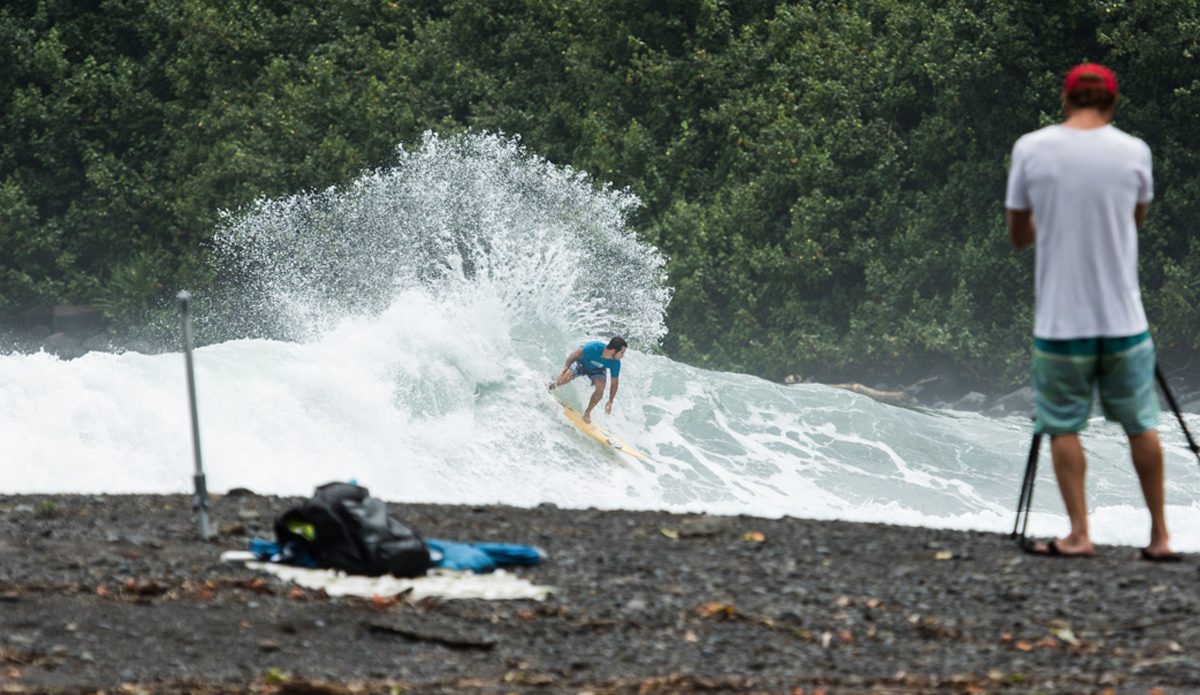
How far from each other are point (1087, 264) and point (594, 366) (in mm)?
10698

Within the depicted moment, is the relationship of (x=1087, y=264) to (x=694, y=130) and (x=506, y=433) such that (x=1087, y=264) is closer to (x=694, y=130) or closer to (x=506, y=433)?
(x=506, y=433)

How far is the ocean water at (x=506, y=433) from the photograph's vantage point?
433 inches

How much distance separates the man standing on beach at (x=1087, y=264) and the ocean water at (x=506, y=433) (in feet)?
10.6

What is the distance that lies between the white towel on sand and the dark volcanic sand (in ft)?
0.28

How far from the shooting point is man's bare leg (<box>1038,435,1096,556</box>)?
15.3 feet

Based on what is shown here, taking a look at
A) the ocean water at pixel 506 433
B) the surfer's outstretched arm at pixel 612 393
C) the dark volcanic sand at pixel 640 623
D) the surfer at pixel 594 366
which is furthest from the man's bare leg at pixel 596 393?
the dark volcanic sand at pixel 640 623

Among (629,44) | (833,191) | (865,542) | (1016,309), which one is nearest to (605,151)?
(629,44)

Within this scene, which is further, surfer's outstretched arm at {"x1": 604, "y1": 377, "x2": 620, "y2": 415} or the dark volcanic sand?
surfer's outstretched arm at {"x1": 604, "y1": 377, "x2": 620, "y2": 415}

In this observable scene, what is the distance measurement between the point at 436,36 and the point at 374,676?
3174 centimetres

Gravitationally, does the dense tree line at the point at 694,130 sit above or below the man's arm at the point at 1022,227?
above

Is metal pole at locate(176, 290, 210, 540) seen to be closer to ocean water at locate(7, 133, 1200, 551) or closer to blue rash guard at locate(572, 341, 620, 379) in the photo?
ocean water at locate(7, 133, 1200, 551)

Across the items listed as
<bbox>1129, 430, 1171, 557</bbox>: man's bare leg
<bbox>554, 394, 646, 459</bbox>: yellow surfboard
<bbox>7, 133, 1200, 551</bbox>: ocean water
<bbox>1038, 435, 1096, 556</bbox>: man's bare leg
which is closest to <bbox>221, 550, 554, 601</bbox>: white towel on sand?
<bbox>1038, 435, 1096, 556</bbox>: man's bare leg

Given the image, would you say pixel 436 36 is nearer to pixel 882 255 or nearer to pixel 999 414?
pixel 882 255

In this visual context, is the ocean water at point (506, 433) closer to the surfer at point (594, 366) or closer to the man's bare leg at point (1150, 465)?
the surfer at point (594, 366)
